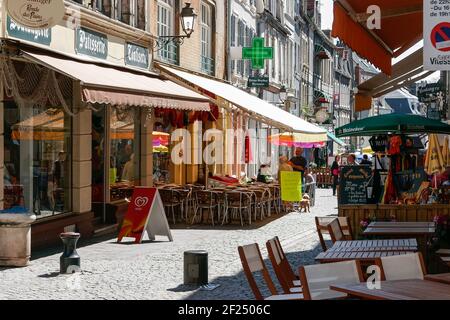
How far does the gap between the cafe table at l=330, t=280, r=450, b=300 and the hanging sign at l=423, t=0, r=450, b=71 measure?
1893 mm

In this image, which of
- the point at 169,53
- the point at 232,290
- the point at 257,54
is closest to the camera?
the point at 232,290

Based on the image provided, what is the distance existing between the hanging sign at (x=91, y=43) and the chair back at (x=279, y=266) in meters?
8.37

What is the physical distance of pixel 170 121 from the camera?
21.7 meters

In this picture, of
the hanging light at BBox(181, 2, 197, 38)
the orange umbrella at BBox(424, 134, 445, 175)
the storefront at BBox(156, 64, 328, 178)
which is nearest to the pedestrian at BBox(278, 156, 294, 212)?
the storefront at BBox(156, 64, 328, 178)

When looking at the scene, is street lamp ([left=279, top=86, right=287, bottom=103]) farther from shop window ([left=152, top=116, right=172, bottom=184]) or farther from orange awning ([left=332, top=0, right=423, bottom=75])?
orange awning ([left=332, top=0, right=423, bottom=75])

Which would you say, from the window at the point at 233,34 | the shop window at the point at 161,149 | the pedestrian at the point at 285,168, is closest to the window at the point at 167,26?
the shop window at the point at 161,149

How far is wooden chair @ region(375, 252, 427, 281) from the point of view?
6.80 meters

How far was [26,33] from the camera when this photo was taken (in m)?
13.4

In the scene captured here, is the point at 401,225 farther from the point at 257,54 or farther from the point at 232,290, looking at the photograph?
the point at 257,54

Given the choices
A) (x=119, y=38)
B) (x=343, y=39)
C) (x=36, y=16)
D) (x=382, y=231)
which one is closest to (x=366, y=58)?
(x=343, y=39)

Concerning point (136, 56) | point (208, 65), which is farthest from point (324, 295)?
point (208, 65)

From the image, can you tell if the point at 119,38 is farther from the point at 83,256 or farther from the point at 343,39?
the point at 343,39

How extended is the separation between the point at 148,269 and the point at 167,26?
11384 millimetres
